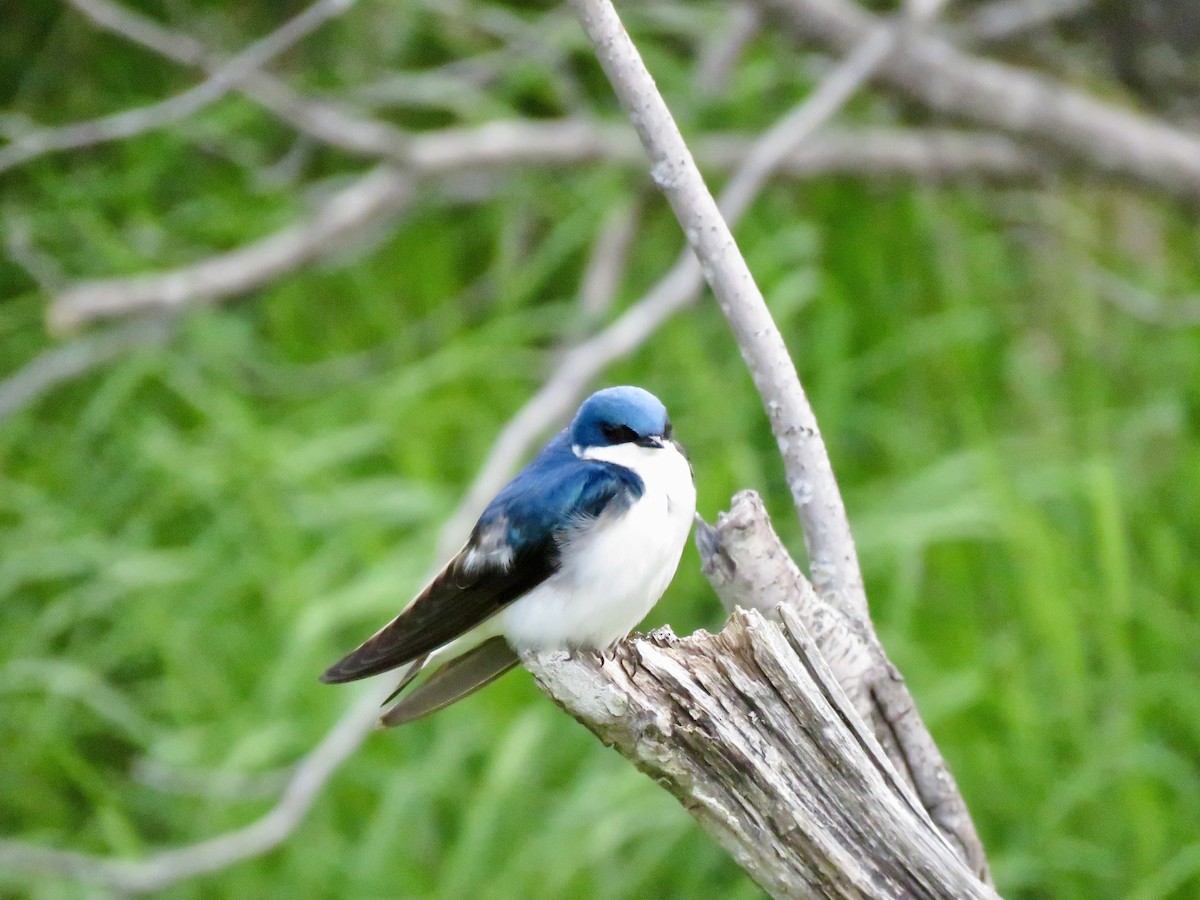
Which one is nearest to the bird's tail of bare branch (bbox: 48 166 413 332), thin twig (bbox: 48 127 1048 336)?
thin twig (bbox: 48 127 1048 336)

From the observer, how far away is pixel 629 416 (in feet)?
5.62

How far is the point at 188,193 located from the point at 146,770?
2.22 meters

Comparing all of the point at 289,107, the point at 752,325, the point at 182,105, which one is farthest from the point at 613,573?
the point at 289,107

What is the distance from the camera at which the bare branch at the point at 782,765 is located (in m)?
1.33

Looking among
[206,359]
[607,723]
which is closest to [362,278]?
[206,359]

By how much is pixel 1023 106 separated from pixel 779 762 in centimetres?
274

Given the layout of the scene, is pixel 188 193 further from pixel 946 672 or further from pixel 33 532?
pixel 946 672

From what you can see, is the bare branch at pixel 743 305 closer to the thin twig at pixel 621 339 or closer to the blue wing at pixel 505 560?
the blue wing at pixel 505 560

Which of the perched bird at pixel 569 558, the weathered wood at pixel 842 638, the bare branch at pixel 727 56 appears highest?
the bare branch at pixel 727 56

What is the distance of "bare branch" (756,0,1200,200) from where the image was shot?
145 inches

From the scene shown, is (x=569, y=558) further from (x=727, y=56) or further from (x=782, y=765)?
(x=727, y=56)

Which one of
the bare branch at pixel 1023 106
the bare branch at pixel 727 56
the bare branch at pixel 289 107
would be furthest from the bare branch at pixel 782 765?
the bare branch at pixel 727 56

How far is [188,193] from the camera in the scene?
475cm

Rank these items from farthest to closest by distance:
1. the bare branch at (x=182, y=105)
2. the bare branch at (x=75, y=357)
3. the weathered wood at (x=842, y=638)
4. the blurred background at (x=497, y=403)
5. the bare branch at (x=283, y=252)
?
the bare branch at (x=75, y=357), the bare branch at (x=283, y=252), the blurred background at (x=497, y=403), the bare branch at (x=182, y=105), the weathered wood at (x=842, y=638)
